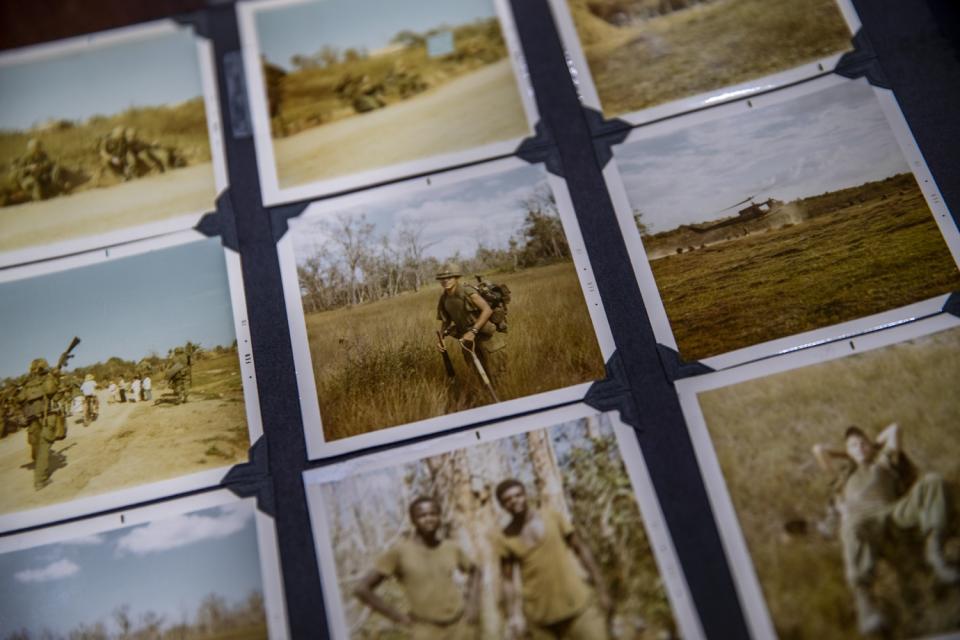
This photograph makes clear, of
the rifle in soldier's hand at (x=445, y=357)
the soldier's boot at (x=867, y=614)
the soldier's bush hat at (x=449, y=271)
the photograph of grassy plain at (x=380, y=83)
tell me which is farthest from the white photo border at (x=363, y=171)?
the soldier's boot at (x=867, y=614)

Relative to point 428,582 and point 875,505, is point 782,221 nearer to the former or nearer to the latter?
point 875,505

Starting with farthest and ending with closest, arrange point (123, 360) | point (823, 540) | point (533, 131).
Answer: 1. point (533, 131)
2. point (123, 360)
3. point (823, 540)

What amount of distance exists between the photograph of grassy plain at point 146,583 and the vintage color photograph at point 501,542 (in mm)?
235

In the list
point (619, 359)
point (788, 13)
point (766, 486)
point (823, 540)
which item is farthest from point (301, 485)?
point (788, 13)

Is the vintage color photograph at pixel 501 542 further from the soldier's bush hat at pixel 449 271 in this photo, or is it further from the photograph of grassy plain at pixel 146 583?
the soldier's bush hat at pixel 449 271

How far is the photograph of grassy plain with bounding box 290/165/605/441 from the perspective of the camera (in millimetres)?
2004

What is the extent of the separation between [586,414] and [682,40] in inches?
52.8

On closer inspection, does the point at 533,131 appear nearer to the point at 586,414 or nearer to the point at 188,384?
the point at 586,414

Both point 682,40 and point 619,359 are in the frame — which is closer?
point 619,359

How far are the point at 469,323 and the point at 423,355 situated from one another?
170mm

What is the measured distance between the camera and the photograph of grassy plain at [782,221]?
2.01m

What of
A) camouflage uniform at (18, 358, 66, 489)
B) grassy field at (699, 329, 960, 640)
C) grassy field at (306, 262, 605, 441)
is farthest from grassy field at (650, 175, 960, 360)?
camouflage uniform at (18, 358, 66, 489)

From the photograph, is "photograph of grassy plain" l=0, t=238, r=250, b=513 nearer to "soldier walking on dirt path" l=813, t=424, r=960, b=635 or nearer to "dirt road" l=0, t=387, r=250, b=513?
"dirt road" l=0, t=387, r=250, b=513

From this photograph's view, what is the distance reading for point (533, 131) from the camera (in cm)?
223
